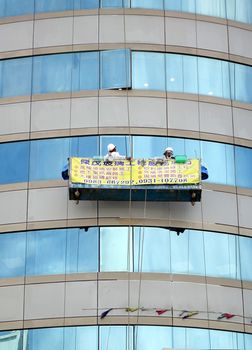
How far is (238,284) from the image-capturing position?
33.4 meters

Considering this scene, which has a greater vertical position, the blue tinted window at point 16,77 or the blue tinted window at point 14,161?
the blue tinted window at point 16,77

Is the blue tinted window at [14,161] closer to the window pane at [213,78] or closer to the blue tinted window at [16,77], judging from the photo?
A: the blue tinted window at [16,77]

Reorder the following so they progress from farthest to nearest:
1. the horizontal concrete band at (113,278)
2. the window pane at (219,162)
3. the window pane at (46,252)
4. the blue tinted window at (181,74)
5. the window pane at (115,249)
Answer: the blue tinted window at (181,74), the window pane at (219,162), the window pane at (46,252), the window pane at (115,249), the horizontal concrete band at (113,278)

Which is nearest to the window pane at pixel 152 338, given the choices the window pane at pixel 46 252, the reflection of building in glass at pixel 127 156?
the reflection of building in glass at pixel 127 156

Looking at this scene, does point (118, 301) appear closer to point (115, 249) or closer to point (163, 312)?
point (163, 312)

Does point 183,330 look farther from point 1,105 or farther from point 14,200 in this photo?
point 1,105

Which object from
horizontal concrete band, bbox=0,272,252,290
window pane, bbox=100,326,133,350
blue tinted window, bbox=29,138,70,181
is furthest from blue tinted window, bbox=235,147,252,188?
window pane, bbox=100,326,133,350

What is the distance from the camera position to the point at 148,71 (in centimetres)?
3638

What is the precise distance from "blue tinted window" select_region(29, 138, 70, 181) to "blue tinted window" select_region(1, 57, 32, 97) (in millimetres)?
2400

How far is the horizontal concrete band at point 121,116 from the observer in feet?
116

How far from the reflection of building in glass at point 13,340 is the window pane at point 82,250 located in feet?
8.65

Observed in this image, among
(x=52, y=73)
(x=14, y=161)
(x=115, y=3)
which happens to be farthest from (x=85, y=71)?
(x=14, y=161)

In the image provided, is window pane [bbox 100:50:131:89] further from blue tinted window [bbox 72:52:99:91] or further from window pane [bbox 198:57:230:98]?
window pane [bbox 198:57:230:98]

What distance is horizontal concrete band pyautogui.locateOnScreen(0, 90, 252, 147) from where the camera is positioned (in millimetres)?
35219
